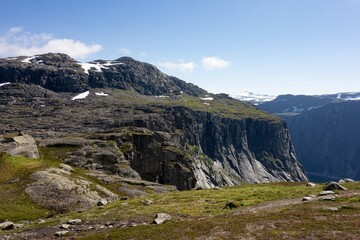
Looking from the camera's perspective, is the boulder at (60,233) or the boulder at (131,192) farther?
the boulder at (131,192)

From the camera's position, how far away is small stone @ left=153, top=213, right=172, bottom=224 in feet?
139

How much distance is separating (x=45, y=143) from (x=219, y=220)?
89523 mm

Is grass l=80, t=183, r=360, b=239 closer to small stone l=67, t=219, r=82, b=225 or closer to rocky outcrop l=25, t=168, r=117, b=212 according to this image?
small stone l=67, t=219, r=82, b=225

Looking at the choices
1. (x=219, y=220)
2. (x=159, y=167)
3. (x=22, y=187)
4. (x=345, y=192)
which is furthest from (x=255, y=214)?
(x=159, y=167)

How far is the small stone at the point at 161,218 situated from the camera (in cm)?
4222

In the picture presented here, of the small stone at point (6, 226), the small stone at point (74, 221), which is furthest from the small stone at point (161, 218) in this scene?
the small stone at point (6, 226)

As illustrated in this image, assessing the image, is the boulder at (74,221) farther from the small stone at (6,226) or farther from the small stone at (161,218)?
the small stone at (161,218)

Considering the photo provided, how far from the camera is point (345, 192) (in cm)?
5306

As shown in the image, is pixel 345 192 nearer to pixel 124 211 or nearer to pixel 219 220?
pixel 219 220

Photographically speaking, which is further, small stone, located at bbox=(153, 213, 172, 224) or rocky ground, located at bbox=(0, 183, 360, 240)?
small stone, located at bbox=(153, 213, 172, 224)

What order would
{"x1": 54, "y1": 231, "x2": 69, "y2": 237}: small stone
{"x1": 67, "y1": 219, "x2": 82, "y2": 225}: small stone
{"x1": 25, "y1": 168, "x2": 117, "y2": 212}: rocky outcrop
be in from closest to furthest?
{"x1": 54, "y1": 231, "x2": 69, "y2": 237}: small stone < {"x1": 67, "y1": 219, "x2": 82, "y2": 225}: small stone < {"x1": 25, "y1": 168, "x2": 117, "y2": 212}: rocky outcrop

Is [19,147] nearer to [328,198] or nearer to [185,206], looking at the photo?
[185,206]

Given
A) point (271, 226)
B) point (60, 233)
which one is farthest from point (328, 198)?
point (60, 233)

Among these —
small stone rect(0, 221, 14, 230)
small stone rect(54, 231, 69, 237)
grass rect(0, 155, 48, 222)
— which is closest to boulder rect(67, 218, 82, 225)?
small stone rect(54, 231, 69, 237)
